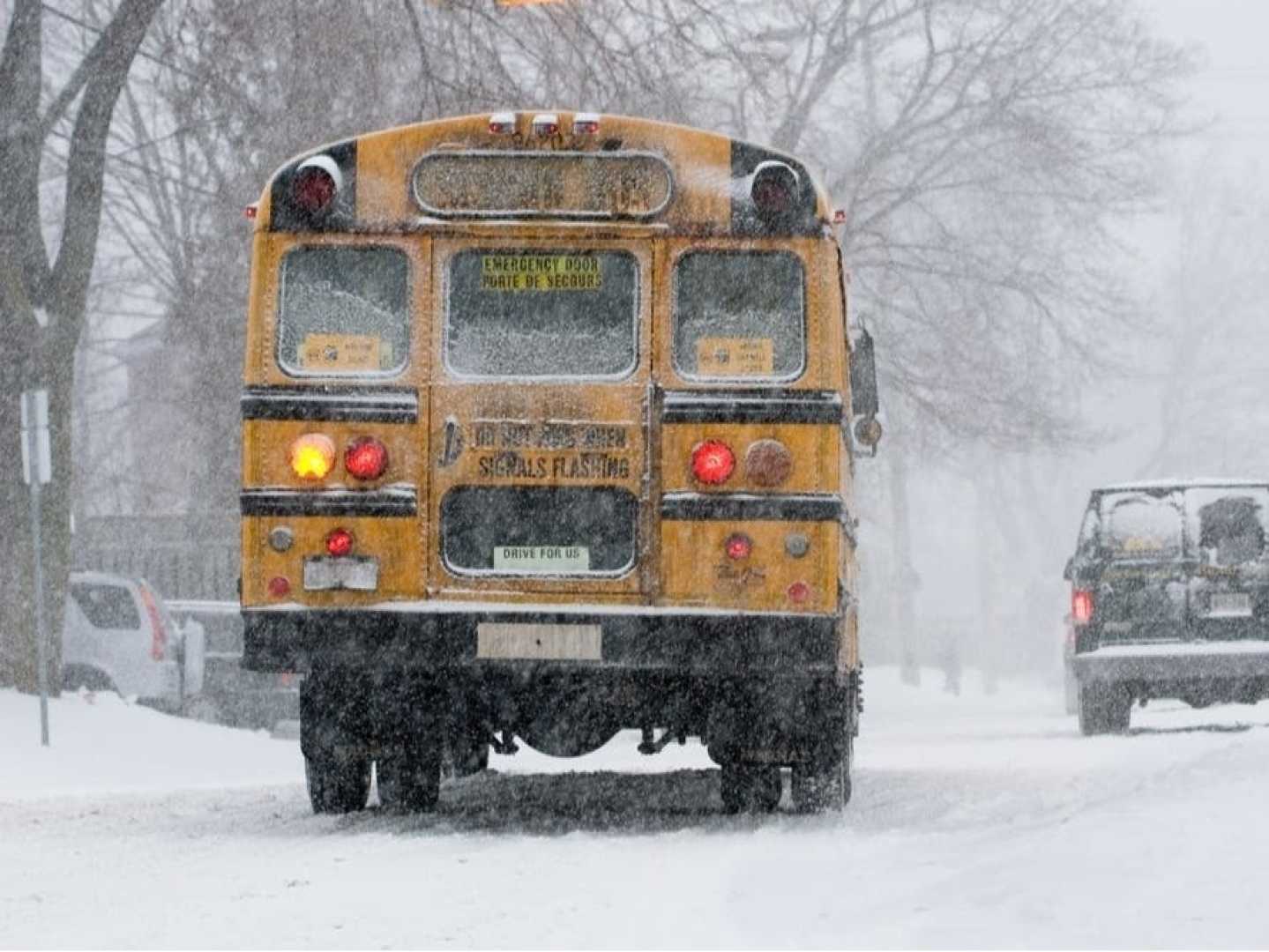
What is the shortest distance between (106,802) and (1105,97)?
22398 millimetres

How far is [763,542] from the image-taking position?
416 inches

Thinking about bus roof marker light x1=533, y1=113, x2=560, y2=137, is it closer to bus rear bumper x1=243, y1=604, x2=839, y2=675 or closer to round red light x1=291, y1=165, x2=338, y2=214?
round red light x1=291, y1=165, x2=338, y2=214

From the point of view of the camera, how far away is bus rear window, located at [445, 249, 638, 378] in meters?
10.7

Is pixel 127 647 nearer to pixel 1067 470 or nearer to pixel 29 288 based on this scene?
pixel 29 288

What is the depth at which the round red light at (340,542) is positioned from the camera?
418 inches

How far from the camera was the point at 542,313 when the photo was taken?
1083cm

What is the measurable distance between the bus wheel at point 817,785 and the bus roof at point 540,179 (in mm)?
2248

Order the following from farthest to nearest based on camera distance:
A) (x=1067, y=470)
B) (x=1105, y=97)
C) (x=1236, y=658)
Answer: (x=1067, y=470), (x=1105, y=97), (x=1236, y=658)

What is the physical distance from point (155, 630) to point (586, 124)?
503 inches

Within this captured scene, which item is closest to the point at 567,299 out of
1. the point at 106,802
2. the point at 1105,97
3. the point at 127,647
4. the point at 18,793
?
the point at 106,802

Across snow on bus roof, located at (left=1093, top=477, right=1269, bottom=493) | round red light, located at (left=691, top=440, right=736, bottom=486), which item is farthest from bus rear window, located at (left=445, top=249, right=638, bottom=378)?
snow on bus roof, located at (left=1093, top=477, right=1269, bottom=493)

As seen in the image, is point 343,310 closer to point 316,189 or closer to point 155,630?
point 316,189

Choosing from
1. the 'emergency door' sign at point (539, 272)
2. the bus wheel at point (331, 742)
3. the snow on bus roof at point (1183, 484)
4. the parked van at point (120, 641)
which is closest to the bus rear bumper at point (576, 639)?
the bus wheel at point (331, 742)

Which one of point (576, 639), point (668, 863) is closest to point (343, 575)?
point (576, 639)
